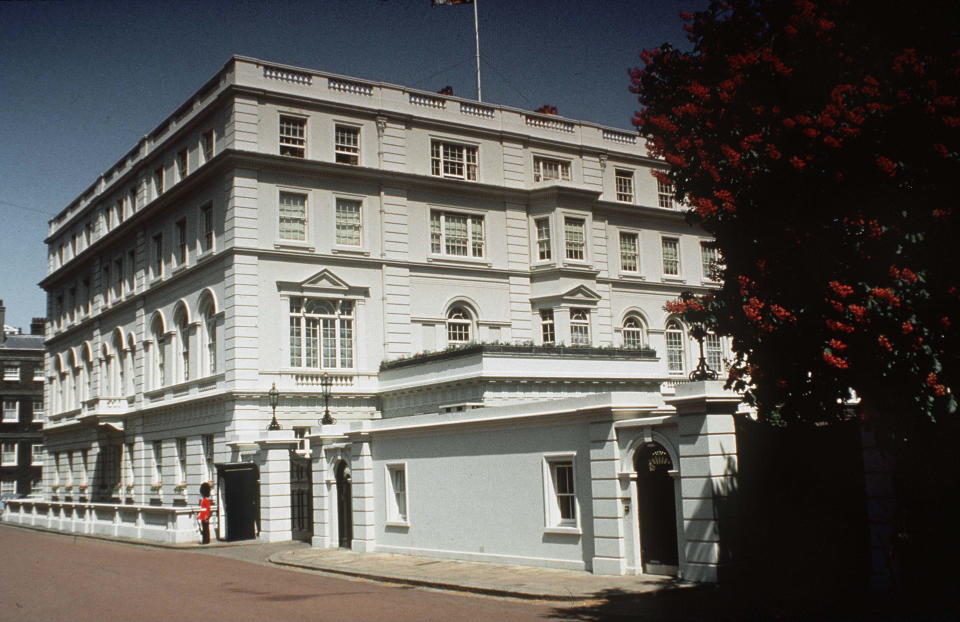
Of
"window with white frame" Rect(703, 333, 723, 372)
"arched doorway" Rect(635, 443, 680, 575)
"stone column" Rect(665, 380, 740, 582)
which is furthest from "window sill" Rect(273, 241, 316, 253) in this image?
"stone column" Rect(665, 380, 740, 582)

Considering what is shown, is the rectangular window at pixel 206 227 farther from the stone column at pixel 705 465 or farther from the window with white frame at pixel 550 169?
the stone column at pixel 705 465

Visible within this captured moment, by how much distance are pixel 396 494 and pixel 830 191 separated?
1337 centimetres

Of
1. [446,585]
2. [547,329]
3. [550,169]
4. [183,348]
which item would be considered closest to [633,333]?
[547,329]

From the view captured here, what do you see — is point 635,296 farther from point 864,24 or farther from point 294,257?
point 864,24

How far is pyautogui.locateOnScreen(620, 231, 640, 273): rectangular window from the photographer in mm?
43344

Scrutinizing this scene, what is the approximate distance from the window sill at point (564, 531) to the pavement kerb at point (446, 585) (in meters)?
2.31

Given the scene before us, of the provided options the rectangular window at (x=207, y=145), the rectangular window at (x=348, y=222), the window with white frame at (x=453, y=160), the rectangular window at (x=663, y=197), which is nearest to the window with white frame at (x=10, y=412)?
the rectangular window at (x=207, y=145)

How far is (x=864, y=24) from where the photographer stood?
13.5 meters

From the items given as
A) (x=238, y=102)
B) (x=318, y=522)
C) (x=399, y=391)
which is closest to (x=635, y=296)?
(x=399, y=391)

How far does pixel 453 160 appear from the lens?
39.0m

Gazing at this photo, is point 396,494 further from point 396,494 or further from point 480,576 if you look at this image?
point 480,576

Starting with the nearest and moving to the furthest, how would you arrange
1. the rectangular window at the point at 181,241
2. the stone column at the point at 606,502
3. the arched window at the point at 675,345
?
the stone column at the point at 606,502
the rectangular window at the point at 181,241
the arched window at the point at 675,345

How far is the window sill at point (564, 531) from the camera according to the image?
18203mm

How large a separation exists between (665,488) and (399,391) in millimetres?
18806
